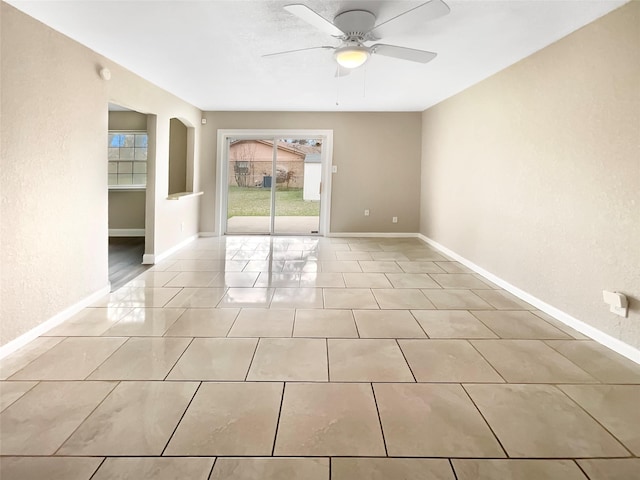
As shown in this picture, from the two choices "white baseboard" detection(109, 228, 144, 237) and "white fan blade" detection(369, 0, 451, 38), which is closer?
"white fan blade" detection(369, 0, 451, 38)

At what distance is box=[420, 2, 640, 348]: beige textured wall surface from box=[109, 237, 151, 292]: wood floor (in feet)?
13.4

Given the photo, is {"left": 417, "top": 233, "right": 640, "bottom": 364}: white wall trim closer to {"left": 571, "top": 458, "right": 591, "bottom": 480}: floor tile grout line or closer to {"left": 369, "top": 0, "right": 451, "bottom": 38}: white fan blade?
{"left": 571, "top": 458, "right": 591, "bottom": 480}: floor tile grout line

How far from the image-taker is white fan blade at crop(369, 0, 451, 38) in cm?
230

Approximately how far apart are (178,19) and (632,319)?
375 centimetres

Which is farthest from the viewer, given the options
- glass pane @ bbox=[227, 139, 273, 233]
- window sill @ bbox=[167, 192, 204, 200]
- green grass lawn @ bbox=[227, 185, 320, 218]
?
green grass lawn @ bbox=[227, 185, 320, 218]

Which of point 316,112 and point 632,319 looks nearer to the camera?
point 632,319

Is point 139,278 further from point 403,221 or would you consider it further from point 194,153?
point 403,221

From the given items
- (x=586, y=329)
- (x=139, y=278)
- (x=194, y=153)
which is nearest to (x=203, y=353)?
(x=139, y=278)

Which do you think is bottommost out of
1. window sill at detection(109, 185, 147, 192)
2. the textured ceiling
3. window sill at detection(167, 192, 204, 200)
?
window sill at detection(167, 192, 204, 200)

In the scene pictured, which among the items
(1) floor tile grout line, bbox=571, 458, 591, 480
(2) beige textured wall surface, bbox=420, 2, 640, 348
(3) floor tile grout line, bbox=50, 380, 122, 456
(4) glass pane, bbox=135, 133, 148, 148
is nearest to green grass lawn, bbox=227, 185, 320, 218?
(4) glass pane, bbox=135, 133, 148, 148

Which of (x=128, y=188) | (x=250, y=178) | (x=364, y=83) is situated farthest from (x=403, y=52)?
(x=128, y=188)

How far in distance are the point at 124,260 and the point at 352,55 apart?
4.02 meters

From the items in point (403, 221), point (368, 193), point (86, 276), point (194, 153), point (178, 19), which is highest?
point (178, 19)

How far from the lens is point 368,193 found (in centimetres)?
733
